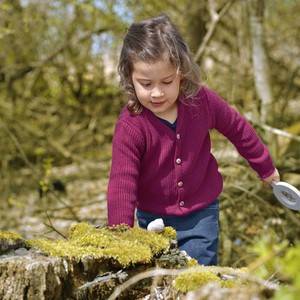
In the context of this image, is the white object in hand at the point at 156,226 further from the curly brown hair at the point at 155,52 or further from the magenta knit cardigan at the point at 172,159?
the curly brown hair at the point at 155,52

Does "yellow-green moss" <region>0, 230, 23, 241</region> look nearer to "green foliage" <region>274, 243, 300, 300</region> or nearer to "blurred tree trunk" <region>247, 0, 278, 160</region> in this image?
"green foliage" <region>274, 243, 300, 300</region>

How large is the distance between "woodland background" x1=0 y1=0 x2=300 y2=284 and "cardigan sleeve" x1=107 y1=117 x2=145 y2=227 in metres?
2.07

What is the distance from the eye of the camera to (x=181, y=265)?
2252 mm

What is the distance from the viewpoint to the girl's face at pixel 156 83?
2.75 meters

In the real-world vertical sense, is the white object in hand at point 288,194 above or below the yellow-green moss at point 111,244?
below

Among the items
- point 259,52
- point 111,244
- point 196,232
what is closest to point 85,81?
point 259,52

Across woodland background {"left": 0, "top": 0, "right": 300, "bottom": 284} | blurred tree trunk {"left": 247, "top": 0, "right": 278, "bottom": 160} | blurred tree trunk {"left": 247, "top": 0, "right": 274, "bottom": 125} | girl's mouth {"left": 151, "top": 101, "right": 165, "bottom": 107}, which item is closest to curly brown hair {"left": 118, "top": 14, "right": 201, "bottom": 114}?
girl's mouth {"left": 151, "top": 101, "right": 165, "bottom": 107}

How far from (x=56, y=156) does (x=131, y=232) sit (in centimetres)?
552

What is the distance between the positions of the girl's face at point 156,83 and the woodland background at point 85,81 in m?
2.11

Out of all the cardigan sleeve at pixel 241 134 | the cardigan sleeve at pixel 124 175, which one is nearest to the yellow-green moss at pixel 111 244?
the cardigan sleeve at pixel 124 175

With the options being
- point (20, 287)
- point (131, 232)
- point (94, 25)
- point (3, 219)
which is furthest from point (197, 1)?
point (20, 287)

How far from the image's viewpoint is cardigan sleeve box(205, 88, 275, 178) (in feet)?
10.3

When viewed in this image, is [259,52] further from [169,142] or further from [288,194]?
[169,142]

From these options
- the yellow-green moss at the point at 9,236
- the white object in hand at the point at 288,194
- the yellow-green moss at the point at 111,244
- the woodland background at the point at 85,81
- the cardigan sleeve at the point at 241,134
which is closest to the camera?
the yellow-green moss at the point at 111,244
